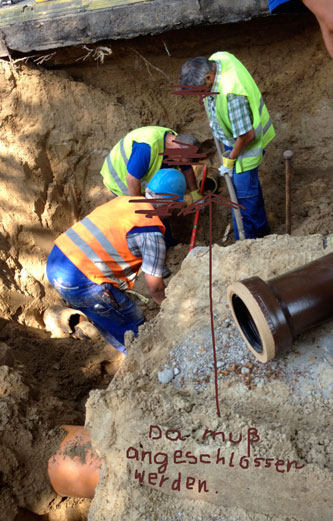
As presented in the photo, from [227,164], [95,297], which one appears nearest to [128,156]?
[227,164]

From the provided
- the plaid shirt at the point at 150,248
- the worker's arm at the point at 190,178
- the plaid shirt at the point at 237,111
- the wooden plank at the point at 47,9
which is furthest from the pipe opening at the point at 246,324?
the wooden plank at the point at 47,9

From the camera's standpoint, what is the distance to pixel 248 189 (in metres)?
3.98

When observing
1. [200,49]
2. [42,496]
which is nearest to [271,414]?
[42,496]

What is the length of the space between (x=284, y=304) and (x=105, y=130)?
396 cm

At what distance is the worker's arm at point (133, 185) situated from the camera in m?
3.81

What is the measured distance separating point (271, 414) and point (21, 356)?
267 centimetres

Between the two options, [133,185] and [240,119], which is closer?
[240,119]

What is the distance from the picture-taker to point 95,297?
3.20 m

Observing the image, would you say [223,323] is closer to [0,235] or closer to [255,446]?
[255,446]

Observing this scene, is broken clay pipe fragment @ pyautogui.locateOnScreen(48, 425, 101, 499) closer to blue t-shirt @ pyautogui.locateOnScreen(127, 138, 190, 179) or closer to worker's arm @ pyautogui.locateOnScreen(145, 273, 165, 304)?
worker's arm @ pyautogui.locateOnScreen(145, 273, 165, 304)

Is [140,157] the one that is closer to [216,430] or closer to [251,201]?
[251,201]

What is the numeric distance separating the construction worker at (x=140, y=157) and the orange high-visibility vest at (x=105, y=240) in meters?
0.79

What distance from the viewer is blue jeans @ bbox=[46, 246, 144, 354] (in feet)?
10.2

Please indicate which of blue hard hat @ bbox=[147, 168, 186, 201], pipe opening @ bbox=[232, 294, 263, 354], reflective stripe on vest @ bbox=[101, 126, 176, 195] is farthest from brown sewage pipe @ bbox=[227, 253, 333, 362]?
reflective stripe on vest @ bbox=[101, 126, 176, 195]
